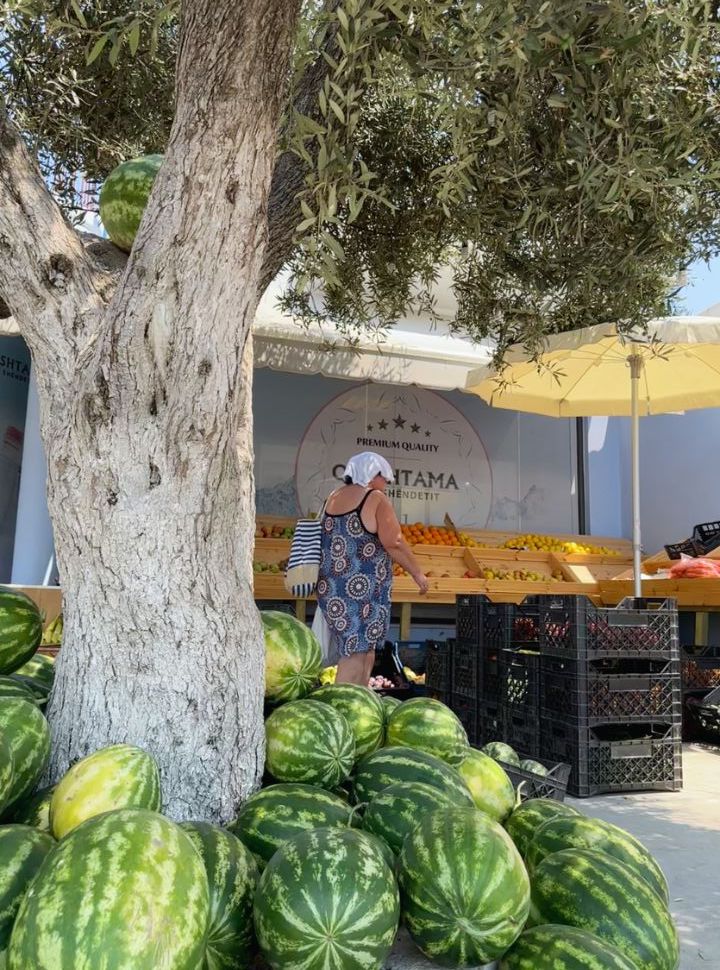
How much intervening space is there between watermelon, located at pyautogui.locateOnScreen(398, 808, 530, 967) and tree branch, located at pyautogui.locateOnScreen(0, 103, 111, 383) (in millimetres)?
1318

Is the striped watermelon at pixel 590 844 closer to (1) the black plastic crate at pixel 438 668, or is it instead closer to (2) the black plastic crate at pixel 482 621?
(2) the black plastic crate at pixel 482 621

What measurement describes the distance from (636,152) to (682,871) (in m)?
3.01

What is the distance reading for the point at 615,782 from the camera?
15.4 ft

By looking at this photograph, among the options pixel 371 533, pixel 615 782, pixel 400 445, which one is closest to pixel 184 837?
pixel 371 533

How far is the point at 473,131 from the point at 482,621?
12.9 ft

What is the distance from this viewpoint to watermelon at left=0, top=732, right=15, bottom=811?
1439 millimetres

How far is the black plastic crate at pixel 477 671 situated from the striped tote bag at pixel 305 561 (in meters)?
1.41

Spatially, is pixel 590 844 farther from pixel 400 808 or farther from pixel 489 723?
pixel 489 723

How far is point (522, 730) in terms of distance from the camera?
199 inches

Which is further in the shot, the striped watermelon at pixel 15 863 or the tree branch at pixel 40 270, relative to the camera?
the tree branch at pixel 40 270

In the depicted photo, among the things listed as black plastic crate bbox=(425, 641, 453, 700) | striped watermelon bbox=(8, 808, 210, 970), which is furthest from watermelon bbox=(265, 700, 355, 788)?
black plastic crate bbox=(425, 641, 453, 700)

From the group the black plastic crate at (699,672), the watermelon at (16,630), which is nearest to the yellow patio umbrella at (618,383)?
the black plastic crate at (699,672)

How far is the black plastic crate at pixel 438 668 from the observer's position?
5.93m

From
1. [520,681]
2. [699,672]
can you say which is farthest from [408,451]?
[520,681]
